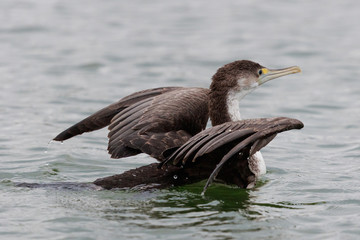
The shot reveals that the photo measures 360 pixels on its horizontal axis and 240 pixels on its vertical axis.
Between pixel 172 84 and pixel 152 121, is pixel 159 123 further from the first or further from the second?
pixel 172 84

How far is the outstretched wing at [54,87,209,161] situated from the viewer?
8.09 metres

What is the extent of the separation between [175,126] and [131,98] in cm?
105

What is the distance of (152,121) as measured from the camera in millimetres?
8391

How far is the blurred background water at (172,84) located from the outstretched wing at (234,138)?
615mm

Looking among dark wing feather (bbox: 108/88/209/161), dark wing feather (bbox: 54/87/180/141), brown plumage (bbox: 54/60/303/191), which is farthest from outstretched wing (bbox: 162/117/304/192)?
dark wing feather (bbox: 54/87/180/141)

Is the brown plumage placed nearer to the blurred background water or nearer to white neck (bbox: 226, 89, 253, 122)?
white neck (bbox: 226, 89, 253, 122)

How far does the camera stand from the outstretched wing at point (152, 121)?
809 centimetres

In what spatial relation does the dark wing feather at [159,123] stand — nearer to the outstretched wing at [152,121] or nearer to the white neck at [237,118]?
the outstretched wing at [152,121]

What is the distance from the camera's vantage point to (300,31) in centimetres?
1797

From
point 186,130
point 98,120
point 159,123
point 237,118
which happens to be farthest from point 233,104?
point 98,120

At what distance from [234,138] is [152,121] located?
1.44 m

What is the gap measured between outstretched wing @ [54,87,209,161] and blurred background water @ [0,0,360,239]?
0.50 meters

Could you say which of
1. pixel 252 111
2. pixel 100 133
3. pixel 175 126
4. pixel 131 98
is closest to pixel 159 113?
pixel 175 126

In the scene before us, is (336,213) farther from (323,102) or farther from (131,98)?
(323,102)
